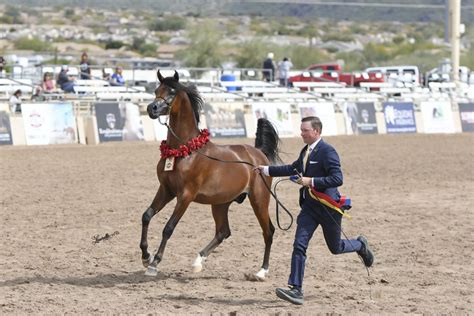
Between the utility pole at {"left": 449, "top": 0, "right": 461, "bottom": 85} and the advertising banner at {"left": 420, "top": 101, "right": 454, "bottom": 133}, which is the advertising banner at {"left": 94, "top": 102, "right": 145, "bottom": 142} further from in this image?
the utility pole at {"left": 449, "top": 0, "right": 461, "bottom": 85}

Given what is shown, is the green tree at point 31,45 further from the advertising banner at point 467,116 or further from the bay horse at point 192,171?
the bay horse at point 192,171

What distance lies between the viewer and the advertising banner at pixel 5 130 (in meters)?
23.8

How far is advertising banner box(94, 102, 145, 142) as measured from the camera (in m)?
25.5

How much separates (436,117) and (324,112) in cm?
509

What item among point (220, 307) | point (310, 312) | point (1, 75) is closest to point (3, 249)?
point (220, 307)

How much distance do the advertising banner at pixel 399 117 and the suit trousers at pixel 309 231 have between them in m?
23.8

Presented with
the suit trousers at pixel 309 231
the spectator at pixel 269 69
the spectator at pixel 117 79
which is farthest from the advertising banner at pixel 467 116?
the suit trousers at pixel 309 231

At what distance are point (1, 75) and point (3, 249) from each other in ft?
65.4

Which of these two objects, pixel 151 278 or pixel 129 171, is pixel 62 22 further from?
pixel 151 278

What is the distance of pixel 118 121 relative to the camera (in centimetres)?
2592

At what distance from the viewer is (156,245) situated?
1128 cm

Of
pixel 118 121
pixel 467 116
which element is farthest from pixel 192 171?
pixel 467 116

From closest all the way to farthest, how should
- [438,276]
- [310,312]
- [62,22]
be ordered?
[310,312], [438,276], [62,22]

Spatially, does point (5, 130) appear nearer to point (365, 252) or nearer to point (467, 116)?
point (365, 252)
